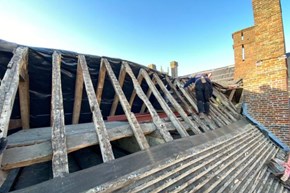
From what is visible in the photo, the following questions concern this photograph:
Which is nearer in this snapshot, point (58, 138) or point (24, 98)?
point (58, 138)

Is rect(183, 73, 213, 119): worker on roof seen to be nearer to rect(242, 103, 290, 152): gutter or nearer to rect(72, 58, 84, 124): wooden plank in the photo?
rect(242, 103, 290, 152): gutter

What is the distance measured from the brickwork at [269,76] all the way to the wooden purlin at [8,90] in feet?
20.3

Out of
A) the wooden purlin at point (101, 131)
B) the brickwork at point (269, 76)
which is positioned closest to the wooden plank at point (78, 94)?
the wooden purlin at point (101, 131)

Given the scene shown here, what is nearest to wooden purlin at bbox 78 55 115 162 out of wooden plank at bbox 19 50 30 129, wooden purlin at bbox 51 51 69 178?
wooden purlin at bbox 51 51 69 178

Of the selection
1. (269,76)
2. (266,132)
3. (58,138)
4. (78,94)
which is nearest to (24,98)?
(78,94)

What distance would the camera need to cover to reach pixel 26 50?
2.41 meters

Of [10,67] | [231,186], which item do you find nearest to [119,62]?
[10,67]

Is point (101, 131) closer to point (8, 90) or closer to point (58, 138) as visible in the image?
point (58, 138)

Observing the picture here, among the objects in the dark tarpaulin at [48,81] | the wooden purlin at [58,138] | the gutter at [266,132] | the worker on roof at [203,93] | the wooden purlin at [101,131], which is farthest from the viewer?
the gutter at [266,132]

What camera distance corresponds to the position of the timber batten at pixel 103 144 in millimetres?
1439

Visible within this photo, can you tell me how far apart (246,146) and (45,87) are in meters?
4.23

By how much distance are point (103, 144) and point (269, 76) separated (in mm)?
5714

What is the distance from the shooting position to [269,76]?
5.12 metres

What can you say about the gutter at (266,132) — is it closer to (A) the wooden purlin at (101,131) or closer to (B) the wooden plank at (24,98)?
(A) the wooden purlin at (101,131)
